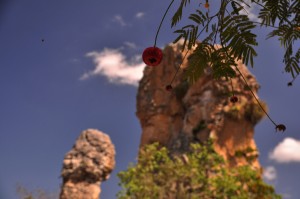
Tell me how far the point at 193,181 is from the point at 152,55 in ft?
67.2

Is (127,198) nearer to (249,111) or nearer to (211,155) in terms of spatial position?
(211,155)

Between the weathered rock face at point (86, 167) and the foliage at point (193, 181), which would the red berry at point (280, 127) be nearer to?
the foliage at point (193, 181)

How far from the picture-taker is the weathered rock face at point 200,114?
2964cm

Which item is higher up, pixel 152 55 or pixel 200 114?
pixel 200 114

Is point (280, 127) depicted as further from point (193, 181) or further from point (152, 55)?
point (193, 181)

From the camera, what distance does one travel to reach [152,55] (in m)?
2.59

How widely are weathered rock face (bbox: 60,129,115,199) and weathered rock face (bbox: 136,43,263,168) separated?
4365mm

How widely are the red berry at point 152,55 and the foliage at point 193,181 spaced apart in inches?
774

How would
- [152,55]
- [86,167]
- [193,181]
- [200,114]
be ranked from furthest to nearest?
[86,167]
[200,114]
[193,181]
[152,55]

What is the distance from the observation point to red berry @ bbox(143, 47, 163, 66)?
8.50 ft

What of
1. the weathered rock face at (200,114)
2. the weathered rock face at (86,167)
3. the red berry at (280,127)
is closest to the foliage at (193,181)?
the weathered rock face at (200,114)

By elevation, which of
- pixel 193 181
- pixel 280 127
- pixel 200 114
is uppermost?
pixel 200 114

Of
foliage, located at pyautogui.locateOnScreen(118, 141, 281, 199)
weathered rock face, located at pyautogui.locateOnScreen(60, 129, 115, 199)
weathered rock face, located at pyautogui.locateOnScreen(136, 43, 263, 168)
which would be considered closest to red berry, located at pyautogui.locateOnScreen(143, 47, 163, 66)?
foliage, located at pyautogui.locateOnScreen(118, 141, 281, 199)

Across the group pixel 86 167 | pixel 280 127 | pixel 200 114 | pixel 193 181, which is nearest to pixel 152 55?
pixel 280 127
